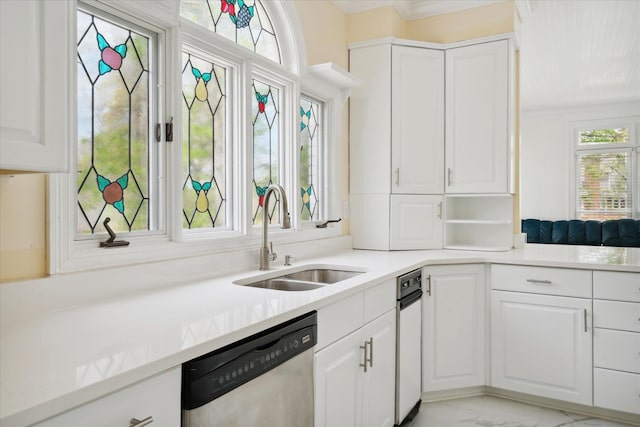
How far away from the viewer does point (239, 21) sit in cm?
232

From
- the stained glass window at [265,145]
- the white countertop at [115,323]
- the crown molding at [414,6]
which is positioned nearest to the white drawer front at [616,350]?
the white countertop at [115,323]

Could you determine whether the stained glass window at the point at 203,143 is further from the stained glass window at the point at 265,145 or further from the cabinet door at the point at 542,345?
the cabinet door at the point at 542,345

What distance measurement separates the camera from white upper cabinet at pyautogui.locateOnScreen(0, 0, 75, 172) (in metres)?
0.92

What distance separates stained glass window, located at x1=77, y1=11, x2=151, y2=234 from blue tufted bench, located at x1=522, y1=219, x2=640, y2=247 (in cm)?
591

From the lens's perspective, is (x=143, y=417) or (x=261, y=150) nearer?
(x=143, y=417)

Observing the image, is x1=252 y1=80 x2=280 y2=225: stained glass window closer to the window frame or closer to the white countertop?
the white countertop

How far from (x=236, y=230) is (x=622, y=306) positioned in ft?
6.99

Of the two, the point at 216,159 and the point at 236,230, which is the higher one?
the point at 216,159

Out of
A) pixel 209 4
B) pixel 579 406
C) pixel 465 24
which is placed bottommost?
pixel 579 406

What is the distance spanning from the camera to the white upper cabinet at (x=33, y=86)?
0.92 meters

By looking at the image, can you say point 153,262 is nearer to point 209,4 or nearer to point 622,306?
point 209,4

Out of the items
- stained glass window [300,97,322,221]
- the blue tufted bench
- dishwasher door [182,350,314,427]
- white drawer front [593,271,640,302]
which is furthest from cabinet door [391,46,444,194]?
the blue tufted bench

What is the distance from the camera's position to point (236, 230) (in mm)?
2279

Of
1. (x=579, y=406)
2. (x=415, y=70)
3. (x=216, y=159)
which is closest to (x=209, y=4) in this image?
(x=216, y=159)
